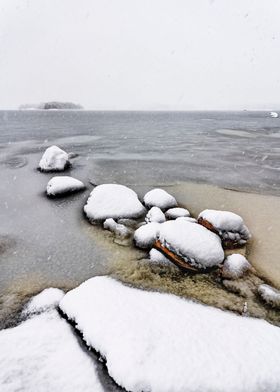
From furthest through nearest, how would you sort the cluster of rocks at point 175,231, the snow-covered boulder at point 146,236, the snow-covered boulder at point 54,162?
the snow-covered boulder at point 54,162, the snow-covered boulder at point 146,236, the cluster of rocks at point 175,231

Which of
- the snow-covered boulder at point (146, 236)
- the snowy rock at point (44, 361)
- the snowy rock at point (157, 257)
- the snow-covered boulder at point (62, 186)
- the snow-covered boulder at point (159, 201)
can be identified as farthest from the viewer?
the snow-covered boulder at point (62, 186)

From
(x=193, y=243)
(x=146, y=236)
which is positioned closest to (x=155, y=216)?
(x=146, y=236)

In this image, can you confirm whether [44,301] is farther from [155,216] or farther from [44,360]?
[155,216]

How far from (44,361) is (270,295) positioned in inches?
163

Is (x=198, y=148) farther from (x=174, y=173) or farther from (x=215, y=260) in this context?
(x=215, y=260)

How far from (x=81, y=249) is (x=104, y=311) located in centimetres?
280

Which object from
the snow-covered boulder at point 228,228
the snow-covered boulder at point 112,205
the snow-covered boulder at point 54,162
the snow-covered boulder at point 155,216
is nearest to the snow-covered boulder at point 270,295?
the snow-covered boulder at point 228,228

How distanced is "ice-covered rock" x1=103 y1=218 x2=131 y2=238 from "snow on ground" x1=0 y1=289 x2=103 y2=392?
3232 millimetres

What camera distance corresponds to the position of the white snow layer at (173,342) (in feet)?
11.4

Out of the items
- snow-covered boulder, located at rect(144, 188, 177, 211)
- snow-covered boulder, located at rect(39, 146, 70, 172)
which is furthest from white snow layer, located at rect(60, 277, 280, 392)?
snow-covered boulder, located at rect(39, 146, 70, 172)

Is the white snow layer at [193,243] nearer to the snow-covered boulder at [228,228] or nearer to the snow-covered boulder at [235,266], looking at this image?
the snow-covered boulder at [235,266]

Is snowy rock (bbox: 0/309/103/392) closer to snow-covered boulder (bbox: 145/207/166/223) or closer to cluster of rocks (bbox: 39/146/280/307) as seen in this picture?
cluster of rocks (bbox: 39/146/280/307)

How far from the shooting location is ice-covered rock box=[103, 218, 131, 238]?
7.62m

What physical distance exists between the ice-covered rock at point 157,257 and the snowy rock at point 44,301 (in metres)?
2.17
